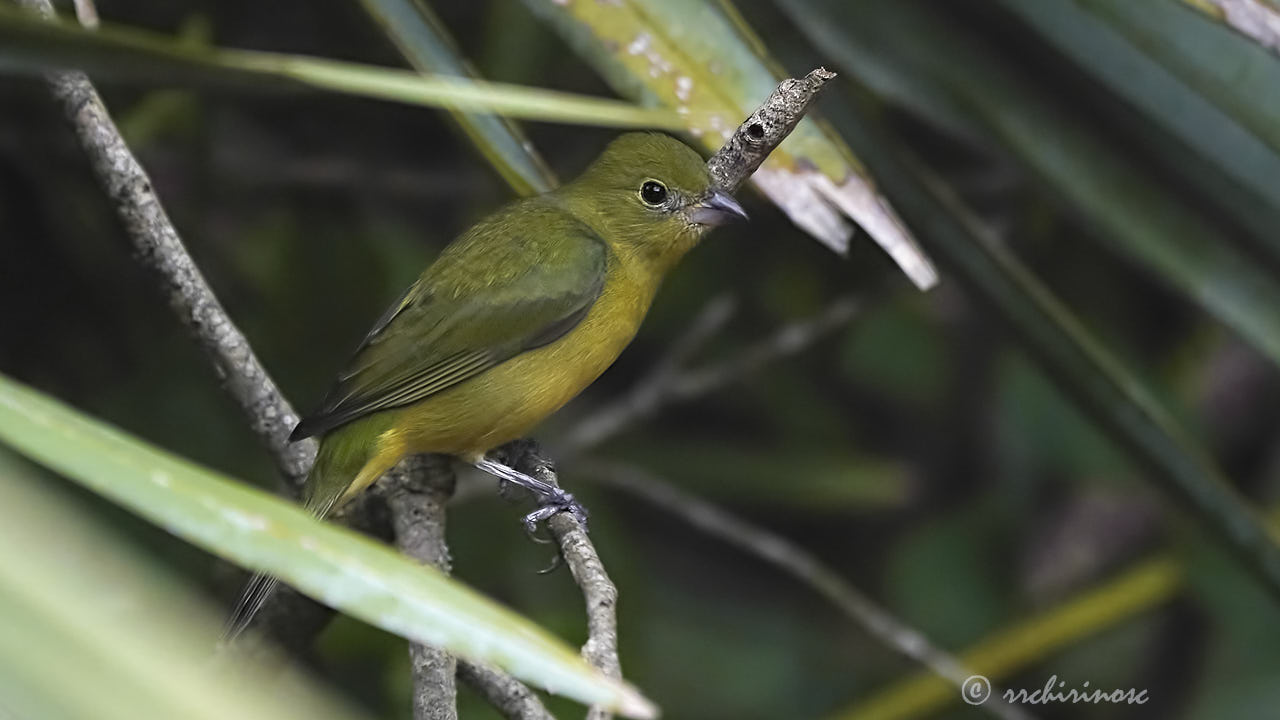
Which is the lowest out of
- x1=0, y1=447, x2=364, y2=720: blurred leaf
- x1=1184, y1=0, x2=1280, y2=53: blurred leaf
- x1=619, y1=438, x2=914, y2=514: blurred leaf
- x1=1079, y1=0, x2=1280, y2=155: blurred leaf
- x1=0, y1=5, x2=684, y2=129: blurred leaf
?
x1=619, y1=438, x2=914, y2=514: blurred leaf

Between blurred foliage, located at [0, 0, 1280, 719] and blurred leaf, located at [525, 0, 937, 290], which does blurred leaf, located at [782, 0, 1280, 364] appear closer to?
blurred foliage, located at [0, 0, 1280, 719]

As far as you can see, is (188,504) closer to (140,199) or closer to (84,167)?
(140,199)

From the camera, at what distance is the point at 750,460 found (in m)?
4.46

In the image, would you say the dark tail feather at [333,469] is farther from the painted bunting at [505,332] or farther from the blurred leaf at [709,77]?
the blurred leaf at [709,77]

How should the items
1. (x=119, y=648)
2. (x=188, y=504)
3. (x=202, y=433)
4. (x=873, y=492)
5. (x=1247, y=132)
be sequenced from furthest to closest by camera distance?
(x=873, y=492) → (x=202, y=433) → (x=1247, y=132) → (x=188, y=504) → (x=119, y=648)

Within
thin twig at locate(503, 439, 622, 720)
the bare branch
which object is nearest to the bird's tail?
the bare branch

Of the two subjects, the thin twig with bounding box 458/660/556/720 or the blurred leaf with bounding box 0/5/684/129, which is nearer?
the blurred leaf with bounding box 0/5/684/129

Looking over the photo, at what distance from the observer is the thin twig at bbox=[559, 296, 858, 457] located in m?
→ 3.86

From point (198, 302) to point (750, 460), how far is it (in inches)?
93.8

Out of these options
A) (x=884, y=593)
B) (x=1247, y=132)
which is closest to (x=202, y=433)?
(x=884, y=593)

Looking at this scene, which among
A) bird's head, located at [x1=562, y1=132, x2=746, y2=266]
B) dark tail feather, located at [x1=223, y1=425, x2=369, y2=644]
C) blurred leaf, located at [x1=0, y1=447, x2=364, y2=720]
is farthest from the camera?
bird's head, located at [x1=562, y1=132, x2=746, y2=266]

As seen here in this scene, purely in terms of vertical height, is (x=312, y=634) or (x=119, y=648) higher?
(x=119, y=648)

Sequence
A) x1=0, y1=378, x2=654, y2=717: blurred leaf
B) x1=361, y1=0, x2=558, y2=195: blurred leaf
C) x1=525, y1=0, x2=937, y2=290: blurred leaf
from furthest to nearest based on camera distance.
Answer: x1=361, y1=0, x2=558, y2=195: blurred leaf → x1=525, y1=0, x2=937, y2=290: blurred leaf → x1=0, y1=378, x2=654, y2=717: blurred leaf

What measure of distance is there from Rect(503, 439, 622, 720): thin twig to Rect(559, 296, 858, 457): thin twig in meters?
1.45
